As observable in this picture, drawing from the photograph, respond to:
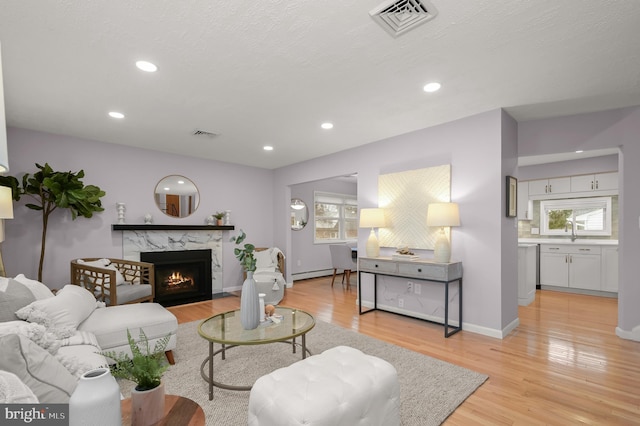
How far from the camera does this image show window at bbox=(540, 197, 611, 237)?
5.73 metres

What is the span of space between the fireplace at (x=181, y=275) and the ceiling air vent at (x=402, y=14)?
4.73 meters

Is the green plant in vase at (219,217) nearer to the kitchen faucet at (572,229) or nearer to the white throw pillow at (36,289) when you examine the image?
the white throw pillow at (36,289)

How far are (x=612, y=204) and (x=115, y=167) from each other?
326 inches

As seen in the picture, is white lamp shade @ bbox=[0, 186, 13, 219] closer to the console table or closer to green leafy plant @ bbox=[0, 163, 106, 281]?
green leafy plant @ bbox=[0, 163, 106, 281]

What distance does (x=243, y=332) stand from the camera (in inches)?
97.1

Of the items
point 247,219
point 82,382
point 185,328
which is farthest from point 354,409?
point 247,219

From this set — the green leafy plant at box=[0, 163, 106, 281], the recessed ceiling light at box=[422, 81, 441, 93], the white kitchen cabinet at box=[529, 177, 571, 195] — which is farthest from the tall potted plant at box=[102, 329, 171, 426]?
the white kitchen cabinet at box=[529, 177, 571, 195]

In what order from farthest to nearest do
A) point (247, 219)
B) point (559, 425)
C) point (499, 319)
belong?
point (247, 219) → point (499, 319) → point (559, 425)

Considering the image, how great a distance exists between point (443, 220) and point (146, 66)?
3.21 m

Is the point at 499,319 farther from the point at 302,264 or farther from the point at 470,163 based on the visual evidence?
the point at 302,264

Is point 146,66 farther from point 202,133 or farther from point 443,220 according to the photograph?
point 443,220

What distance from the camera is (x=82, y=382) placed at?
102 centimetres

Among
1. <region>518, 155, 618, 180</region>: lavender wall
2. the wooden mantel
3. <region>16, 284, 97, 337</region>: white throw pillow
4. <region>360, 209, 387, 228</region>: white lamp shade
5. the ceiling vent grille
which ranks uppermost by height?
the ceiling vent grille

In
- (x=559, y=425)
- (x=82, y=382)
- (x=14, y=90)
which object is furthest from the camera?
(x=14, y=90)
